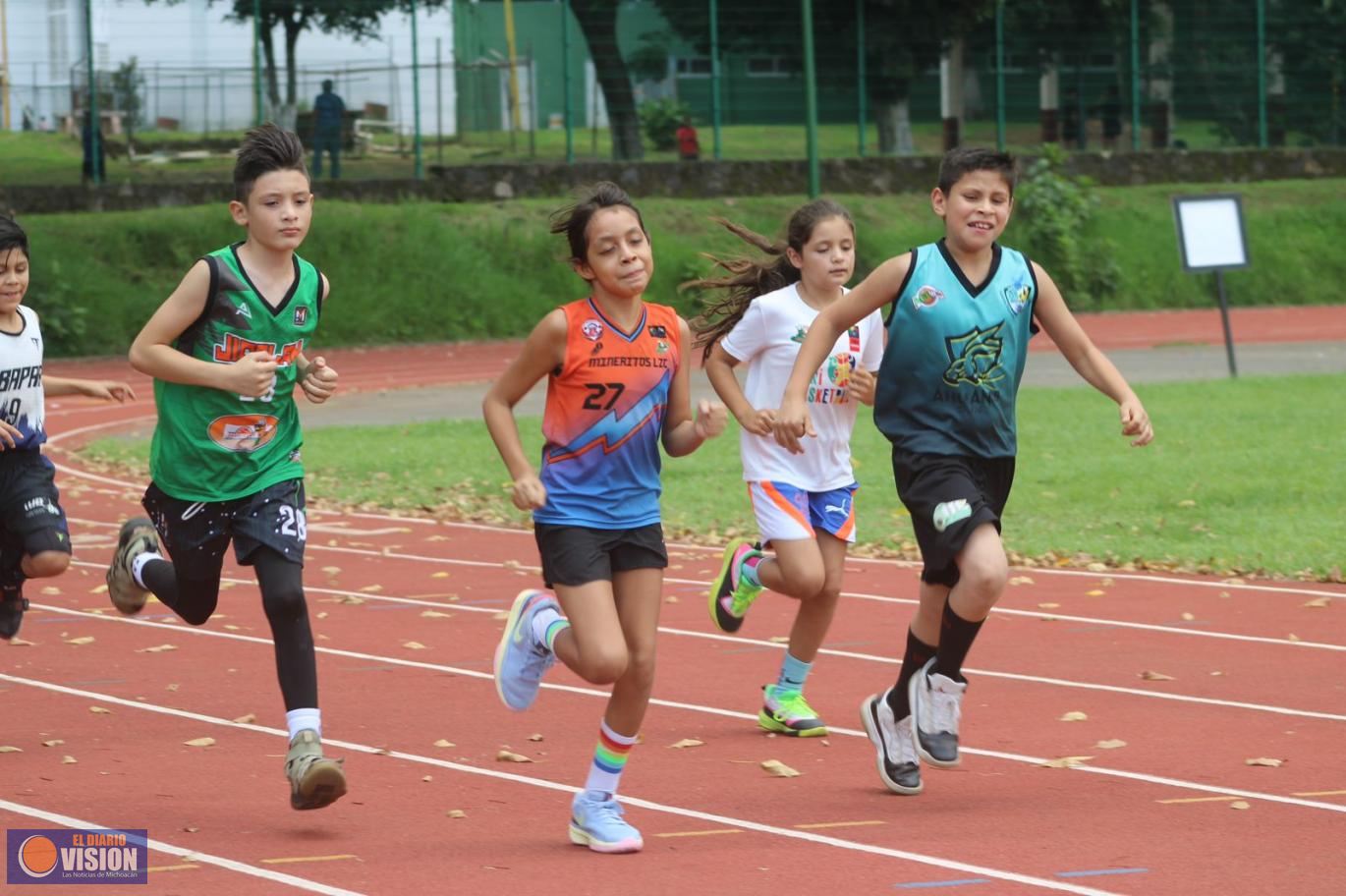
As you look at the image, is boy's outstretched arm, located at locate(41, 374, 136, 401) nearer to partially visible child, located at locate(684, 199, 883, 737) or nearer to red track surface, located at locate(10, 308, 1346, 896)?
red track surface, located at locate(10, 308, 1346, 896)

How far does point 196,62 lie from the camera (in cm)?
3047

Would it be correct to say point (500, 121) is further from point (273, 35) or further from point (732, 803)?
point (732, 803)

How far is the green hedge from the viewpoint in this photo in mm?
26281

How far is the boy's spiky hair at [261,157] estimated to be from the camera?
573cm

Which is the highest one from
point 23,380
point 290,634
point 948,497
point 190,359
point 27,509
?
point 190,359

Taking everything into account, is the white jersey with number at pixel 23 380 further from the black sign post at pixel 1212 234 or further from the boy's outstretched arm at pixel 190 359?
the black sign post at pixel 1212 234

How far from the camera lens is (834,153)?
33.6m

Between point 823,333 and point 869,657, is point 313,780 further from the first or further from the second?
point 869,657

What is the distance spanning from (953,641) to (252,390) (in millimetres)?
2265

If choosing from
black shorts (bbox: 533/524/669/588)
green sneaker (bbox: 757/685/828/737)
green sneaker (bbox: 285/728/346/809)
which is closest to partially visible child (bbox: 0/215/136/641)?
green sneaker (bbox: 285/728/346/809)

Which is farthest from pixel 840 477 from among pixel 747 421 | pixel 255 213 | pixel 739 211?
pixel 739 211

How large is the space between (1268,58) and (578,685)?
31.4m

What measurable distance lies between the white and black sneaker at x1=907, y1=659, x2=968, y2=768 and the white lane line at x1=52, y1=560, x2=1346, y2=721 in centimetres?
159

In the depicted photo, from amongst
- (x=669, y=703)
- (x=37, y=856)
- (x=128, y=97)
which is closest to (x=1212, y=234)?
(x=669, y=703)
